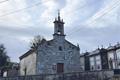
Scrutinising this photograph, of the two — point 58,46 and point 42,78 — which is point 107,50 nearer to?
point 58,46

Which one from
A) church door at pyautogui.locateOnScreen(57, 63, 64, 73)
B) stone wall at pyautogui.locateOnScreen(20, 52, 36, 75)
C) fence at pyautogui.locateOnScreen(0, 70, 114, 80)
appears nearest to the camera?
fence at pyautogui.locateOnScreen(0, 70, 114, 80)

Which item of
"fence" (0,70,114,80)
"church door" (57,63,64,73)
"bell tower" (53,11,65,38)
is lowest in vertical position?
"fence" (0,70,114,80)

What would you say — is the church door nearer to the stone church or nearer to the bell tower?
the stone church

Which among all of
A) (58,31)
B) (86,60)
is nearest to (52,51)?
(58,31)

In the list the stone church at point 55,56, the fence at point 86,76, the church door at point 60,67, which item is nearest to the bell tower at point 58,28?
the stone church at point 55,56

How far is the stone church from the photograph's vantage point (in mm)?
31000

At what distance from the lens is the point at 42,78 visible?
21.5 meters

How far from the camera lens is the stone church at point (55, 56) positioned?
31.0 meters

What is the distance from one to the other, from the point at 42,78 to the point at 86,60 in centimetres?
2329

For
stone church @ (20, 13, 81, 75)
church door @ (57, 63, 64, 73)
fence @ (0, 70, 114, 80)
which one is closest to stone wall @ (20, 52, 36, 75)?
stone church @ (20, 13, 81, 75)

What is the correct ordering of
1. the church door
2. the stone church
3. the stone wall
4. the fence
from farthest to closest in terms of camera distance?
the church door
the stone wall
the stone church
the fence

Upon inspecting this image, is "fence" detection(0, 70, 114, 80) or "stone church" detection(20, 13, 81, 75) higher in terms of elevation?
"stone church" detection(20, 13, 81, 75)

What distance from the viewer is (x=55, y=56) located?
3231 cm

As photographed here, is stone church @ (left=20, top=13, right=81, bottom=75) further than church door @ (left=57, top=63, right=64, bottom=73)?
No
